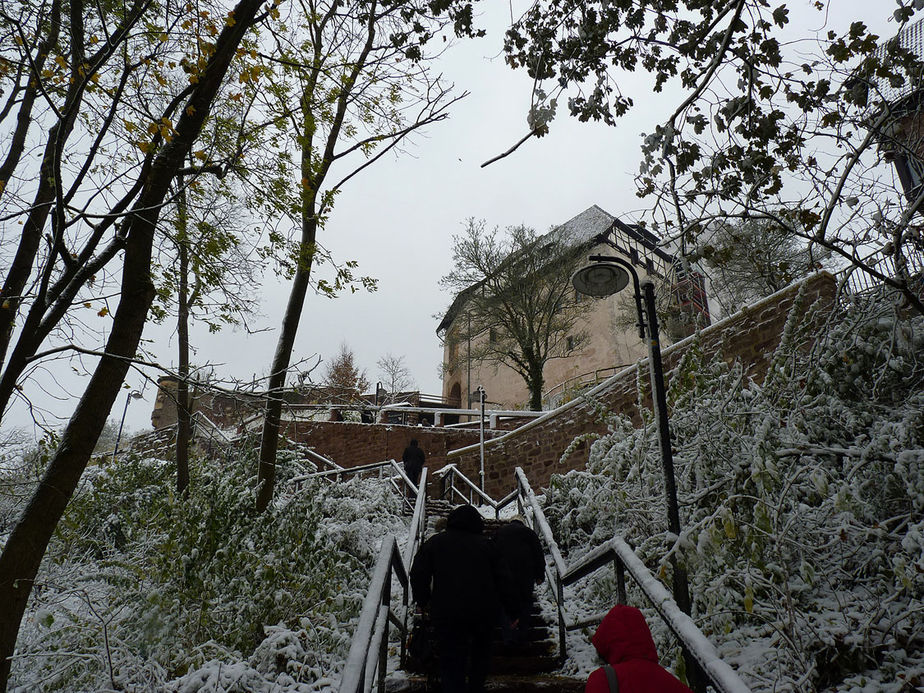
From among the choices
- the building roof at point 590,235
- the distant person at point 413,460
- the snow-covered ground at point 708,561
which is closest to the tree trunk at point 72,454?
the snow-covered ground at point 708,561

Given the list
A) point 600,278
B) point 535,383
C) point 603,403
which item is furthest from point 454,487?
point 535,383

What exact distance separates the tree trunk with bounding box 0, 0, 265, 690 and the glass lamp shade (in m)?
3.82

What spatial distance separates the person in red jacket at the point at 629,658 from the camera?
2.02 m

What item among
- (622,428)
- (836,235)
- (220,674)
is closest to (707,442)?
(622,428)

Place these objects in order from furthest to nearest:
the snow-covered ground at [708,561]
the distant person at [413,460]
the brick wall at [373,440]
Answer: the brick wall at [373,440] < the distant person at [413,460] < the snow-covered ground at [708,561]

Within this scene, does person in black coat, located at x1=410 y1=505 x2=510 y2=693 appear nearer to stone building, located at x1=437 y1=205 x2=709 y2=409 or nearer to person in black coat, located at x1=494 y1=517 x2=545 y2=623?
person in black coat, located at x1=494 y1=517 x2=545 y2=623

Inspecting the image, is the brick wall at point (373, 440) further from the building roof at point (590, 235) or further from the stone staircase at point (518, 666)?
the stone staircase at point (518, 666)

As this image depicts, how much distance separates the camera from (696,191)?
13.5 feet

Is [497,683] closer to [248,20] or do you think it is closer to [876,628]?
[876,628]

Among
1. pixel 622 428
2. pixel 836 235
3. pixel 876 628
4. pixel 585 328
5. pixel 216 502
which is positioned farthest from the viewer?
pixel 585 328

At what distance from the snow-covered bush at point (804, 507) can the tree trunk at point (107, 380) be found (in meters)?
4.21

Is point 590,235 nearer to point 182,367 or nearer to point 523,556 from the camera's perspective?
point 182,367

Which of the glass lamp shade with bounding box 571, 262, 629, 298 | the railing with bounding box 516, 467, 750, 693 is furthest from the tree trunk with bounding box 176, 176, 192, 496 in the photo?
the glass lamp shade with bounding box 571, 262, 629, 298

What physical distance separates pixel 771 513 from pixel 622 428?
2.34 meters
